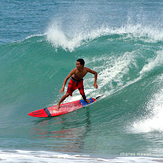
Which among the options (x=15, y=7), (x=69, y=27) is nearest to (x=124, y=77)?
(x=69, y=27)

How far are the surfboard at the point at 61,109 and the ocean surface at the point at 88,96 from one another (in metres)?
0.16

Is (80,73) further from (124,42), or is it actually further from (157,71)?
(124,42)

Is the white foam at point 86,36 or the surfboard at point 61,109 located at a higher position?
the white foam at point 86,36

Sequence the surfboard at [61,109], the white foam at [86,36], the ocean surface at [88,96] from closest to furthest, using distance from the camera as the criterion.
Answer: the ocean surface at [88,96] < the surfboard at [61,109] < the white foam at [86,36]

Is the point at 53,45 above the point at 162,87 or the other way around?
above

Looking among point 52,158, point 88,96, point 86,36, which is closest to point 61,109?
point 88,96

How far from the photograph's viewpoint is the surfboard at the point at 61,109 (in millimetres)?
8188

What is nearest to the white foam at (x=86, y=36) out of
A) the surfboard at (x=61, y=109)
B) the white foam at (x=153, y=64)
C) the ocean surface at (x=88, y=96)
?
the ocean surface at (x=88, y=96)

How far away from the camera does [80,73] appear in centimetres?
793

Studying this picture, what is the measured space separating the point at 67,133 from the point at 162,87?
145 inches

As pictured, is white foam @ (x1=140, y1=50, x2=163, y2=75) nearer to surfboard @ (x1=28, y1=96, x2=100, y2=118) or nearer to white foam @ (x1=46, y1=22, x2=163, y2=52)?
surfboard @ (x1=28, y1=96, x2=100, y2=118)

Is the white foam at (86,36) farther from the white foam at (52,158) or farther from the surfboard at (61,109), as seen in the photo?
the white foam at (52,158)

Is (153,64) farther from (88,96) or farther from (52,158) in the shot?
(52,158)

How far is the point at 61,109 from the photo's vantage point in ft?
27.7
